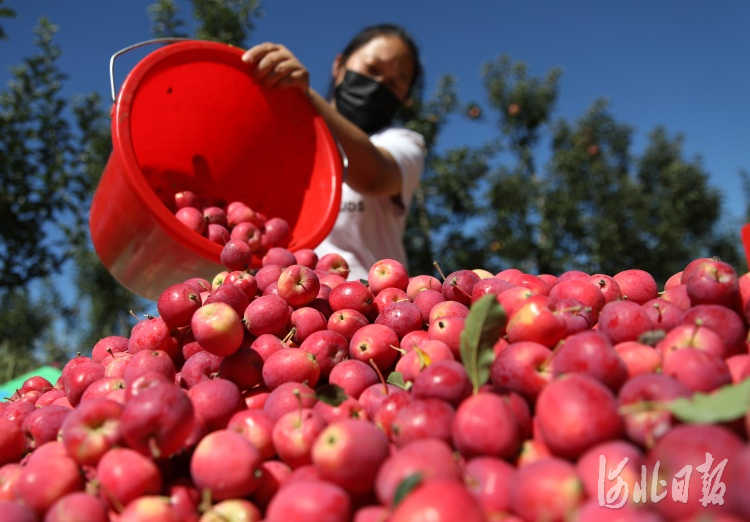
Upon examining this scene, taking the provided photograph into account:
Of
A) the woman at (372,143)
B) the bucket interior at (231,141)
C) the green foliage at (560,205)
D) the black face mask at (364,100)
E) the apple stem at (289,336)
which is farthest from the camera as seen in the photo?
the green foliage at (560,205)

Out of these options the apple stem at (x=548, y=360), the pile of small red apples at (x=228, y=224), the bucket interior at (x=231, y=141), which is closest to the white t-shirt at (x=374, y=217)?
the bucket interior at (x=231, y=141)

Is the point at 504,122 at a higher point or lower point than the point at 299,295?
higher

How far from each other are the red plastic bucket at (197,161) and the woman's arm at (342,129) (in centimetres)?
8

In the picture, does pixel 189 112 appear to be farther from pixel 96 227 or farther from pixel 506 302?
pixel 506 302

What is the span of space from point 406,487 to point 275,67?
8.80 feet

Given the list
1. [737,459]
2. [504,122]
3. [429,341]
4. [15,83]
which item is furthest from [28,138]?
[504,122]

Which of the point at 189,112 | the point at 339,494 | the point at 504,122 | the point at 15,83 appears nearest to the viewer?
the point at 339,494

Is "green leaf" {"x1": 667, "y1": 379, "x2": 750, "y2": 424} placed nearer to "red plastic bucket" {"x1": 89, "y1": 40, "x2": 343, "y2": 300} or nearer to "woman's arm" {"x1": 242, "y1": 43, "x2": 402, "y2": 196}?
"red plastic bucket" {"x1": 89, "y1": 40, "x2": 343, "y2": 300}

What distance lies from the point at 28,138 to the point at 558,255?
9.05 m

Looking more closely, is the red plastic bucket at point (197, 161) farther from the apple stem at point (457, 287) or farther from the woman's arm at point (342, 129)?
the apple stem at point (457, 287)

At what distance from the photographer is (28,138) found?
6.70m

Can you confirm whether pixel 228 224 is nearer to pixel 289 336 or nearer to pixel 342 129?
pixel 342 129

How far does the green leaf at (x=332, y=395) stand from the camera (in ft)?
4.41

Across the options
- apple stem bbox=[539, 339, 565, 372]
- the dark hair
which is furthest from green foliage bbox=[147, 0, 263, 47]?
apple stem bbox=[539, 339, 565, 372]
